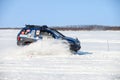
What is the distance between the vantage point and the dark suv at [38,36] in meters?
19.6

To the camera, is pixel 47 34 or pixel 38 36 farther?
pixel 47 34

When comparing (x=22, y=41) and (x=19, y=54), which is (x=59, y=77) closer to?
(x=19, y=54)

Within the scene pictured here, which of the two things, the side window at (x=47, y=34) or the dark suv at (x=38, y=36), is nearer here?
the dark suv at (x=38, y=36)

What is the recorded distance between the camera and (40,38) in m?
19.7

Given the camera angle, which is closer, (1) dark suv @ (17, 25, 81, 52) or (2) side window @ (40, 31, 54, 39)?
(1) dark suv @ (17, 25, 81, 52)

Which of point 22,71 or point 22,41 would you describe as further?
point 22,41

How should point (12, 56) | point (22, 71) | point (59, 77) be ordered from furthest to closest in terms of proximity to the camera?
1. point (12, 56)
2. point (22, 71)
3. point (59, 77)

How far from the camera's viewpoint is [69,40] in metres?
19.6

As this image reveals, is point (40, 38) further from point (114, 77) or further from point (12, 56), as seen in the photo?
point (114, 77)

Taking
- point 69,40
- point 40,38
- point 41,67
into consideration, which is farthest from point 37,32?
point 41,67

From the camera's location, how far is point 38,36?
19.8 meters

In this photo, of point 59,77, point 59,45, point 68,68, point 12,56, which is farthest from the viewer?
point 59,45

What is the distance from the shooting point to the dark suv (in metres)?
19.6

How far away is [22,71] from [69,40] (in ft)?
24.4
